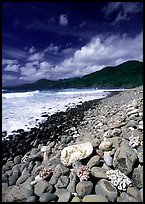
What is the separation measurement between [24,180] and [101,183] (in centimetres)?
194

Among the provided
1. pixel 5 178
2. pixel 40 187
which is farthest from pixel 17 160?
pixel 40 187

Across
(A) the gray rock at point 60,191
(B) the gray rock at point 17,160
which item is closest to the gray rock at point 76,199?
(A) the gray rock at point 60,191

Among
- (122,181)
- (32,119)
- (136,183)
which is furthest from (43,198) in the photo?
(32,119)

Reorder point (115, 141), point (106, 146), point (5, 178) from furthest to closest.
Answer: point (5, 178) → point (115, 141) → point (106, 146)

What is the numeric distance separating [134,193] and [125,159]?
67cm

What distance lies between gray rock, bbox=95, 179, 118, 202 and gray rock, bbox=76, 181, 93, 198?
12 centimetres

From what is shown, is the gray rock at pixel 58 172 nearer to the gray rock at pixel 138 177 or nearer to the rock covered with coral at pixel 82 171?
the rock covered with coral at pixel 82 171

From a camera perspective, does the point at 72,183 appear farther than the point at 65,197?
Yes

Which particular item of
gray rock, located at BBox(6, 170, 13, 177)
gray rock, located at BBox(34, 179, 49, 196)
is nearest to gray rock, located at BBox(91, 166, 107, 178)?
gray rock, located at BBox(34, 179, 49, 196)

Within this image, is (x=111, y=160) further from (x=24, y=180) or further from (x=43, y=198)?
(x=24, y=180)

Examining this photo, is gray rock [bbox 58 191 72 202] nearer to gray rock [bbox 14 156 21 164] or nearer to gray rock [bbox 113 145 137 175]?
gray rock [bbox 113 145 137 175]

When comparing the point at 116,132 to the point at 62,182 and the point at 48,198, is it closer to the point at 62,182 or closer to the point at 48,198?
the point at 62,182

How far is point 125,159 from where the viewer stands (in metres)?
4.34

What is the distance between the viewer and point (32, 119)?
13.2 meters
